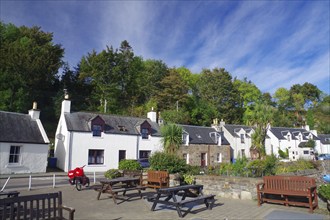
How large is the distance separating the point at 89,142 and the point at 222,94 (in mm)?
36813

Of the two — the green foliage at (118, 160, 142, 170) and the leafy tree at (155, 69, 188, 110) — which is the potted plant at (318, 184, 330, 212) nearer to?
the green foliage at (118, 160, 142, 170)

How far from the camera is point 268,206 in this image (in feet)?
31.4

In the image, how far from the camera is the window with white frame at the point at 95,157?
2714cm

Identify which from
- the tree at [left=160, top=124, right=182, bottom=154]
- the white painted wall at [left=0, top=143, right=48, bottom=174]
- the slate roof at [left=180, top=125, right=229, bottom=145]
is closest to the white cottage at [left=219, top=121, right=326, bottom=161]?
the slate roof at [left=180, top=125, right=229, bottom=145]

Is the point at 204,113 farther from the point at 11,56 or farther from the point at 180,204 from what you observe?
the point at 180,204

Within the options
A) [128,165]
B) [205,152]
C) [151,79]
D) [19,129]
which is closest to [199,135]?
[205,152]

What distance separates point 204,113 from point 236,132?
1112 cm

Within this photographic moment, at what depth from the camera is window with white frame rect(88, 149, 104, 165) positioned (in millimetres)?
27141

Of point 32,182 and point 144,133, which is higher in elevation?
point 144,133

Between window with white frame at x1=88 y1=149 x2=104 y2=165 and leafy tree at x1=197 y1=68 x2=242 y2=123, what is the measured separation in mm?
32839

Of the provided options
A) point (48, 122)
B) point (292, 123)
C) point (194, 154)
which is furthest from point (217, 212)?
point (292, 123)

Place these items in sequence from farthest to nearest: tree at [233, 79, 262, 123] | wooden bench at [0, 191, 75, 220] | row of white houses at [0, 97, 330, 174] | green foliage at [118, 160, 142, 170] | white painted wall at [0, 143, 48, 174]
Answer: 1. tree at [233, 79, 262, 123]
2. row of white houses at [0, 97, 330, 174]
3. white painted wall at [0, 143, 48, 174]
4. green foliage at [118, 160, 142, 170]
5. wooden bench at [0, 191, 75, 220]

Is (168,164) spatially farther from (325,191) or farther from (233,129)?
(233,129)

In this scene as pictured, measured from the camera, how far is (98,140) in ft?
91.0
